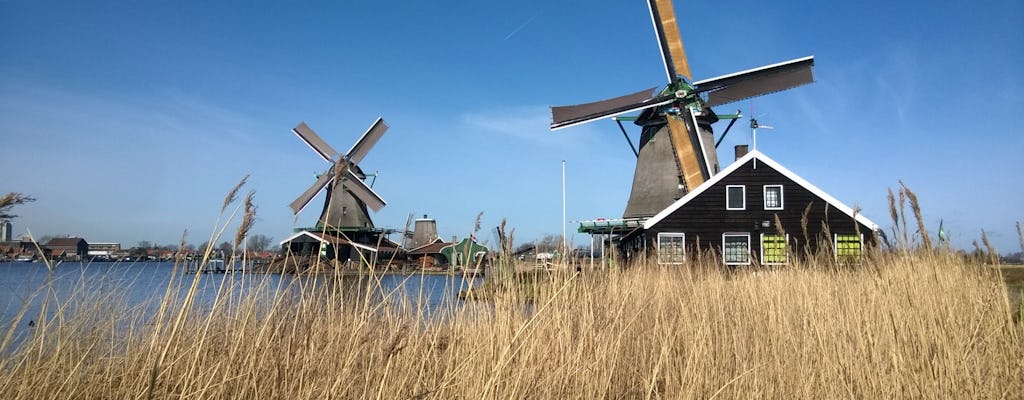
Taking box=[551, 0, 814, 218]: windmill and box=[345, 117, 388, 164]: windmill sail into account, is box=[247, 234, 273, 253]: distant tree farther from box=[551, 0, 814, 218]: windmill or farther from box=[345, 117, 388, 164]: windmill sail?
box=[345, 117, 388, 164]: windmill sail

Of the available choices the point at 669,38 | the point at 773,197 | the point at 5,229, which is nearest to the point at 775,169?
the point at 773,197

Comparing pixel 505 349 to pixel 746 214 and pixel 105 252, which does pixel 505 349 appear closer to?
pixel 105 252

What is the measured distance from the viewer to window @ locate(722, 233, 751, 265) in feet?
63.7

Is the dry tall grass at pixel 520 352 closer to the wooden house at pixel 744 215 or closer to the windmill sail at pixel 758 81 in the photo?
the wooden house at pixel 744 215

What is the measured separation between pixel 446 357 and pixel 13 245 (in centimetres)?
213

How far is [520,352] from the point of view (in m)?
3.33

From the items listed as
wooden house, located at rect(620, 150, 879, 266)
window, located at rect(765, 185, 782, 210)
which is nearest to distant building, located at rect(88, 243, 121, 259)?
wooden house, located at rect(620, 150, 879, 266)

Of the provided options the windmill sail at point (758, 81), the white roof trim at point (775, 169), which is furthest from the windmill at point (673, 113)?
the white roof trim at point (775, 169)

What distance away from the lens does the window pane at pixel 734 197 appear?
19375mm

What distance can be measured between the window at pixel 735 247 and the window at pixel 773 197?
42.9 inches

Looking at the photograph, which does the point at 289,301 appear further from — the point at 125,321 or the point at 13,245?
the point at 125,321

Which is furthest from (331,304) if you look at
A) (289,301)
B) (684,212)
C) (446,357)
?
(684,212)

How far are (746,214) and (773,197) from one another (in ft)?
2.95

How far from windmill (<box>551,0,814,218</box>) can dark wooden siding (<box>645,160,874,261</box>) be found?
3249 mm
